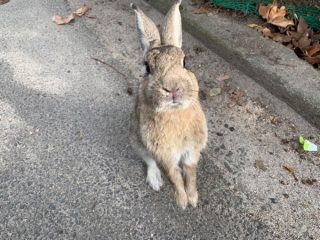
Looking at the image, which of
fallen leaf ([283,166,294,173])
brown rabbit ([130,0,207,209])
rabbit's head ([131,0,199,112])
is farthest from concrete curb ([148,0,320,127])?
rabbit's head ([131,0,199,112])

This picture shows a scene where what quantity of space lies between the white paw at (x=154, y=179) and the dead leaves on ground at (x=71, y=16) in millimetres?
2412

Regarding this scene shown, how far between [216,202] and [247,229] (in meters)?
0.28

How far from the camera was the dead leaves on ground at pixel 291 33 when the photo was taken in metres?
3.83

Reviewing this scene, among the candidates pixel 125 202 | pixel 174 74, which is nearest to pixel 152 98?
pixel 174 74

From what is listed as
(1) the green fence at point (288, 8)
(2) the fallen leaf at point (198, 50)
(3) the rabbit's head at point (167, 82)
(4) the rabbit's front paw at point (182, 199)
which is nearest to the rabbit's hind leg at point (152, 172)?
(4) the rabbit's front paw at point (182, 199)

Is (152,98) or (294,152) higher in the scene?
(152,98)

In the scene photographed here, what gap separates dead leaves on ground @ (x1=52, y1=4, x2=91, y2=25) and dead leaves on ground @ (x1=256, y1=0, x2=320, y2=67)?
6.21 feet

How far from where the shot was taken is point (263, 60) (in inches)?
148

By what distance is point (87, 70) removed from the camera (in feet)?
13.5

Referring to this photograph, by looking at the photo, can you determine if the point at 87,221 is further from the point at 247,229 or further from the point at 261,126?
the point at 261,126

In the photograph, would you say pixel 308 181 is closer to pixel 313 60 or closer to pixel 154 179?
pixel 154 179

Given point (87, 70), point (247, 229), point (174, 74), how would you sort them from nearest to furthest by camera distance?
point (174, 74) → point (247, 229) → point (87, 70)

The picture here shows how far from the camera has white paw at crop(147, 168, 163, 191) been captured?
303 centimetres

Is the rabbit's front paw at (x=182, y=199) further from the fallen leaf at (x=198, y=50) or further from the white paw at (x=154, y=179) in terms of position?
the fallen leaf at (x=198, y=50)
